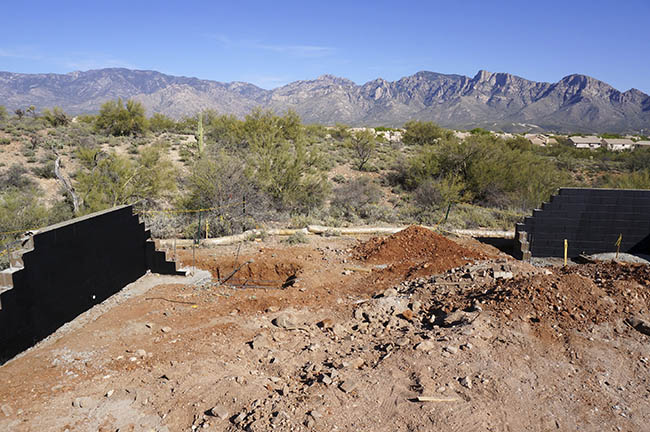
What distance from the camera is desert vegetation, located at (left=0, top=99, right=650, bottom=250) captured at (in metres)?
14.7

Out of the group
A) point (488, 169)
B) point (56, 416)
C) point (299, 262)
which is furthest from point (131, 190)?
point (488, 169)

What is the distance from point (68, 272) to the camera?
24.7 feet

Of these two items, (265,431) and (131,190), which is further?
(131,190)

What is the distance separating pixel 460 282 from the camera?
8.62 meters

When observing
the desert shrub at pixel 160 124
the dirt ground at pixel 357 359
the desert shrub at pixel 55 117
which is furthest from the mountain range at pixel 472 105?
the dirt ground at pixel 357 359

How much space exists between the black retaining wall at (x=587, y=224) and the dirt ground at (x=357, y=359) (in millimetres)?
3902

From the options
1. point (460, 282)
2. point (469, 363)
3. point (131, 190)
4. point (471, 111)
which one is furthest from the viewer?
point (471, 111)

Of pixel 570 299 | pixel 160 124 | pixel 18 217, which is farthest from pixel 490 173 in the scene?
pixel 160 124

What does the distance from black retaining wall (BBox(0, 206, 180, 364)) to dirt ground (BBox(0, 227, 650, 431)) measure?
317mm

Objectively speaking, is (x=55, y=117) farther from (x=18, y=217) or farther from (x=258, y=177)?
(x=18, y=217)

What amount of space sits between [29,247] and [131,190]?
9220mm

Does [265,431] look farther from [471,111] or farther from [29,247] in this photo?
[471,111]

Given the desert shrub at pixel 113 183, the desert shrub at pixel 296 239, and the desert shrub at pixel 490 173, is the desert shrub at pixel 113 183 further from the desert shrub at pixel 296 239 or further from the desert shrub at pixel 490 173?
the desert shrub at pixel 490 173

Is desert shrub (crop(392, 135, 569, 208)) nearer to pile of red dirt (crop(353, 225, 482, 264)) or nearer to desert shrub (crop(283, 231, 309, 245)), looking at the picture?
pile of red dirt (crop(353, 225, 482, 264))
